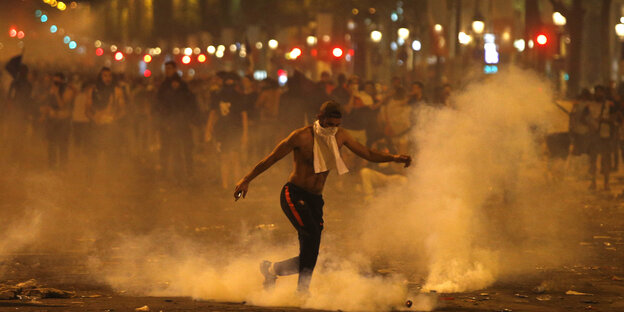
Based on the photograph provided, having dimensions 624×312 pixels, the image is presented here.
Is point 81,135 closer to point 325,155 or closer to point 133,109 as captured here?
point 133,109

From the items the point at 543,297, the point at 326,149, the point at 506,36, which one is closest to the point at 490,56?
the point at 506,36

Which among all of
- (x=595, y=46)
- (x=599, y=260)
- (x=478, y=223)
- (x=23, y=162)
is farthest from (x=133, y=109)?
(x=595, y=46)

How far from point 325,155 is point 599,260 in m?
3.41

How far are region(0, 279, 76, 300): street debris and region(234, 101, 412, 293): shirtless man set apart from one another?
1482 mm

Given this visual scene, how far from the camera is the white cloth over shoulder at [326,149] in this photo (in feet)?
23.1

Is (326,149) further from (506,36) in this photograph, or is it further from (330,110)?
(506,36)

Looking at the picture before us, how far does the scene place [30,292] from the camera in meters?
7.12

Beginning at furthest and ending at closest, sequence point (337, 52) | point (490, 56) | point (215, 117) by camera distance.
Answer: point (337, 52) → point (490, 56) → point (215, 117)

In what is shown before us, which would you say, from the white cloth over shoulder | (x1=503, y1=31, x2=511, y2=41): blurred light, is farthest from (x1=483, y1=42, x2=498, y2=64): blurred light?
the white cloth over shoulder

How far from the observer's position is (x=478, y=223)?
11.1 meters

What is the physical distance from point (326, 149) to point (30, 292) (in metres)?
2.36

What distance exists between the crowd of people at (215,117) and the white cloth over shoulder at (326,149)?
7581mm

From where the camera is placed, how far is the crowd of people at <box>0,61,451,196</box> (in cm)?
1627

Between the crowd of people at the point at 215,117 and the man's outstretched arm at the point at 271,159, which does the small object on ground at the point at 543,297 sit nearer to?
the man's outstretched arm at the point at 271,159
